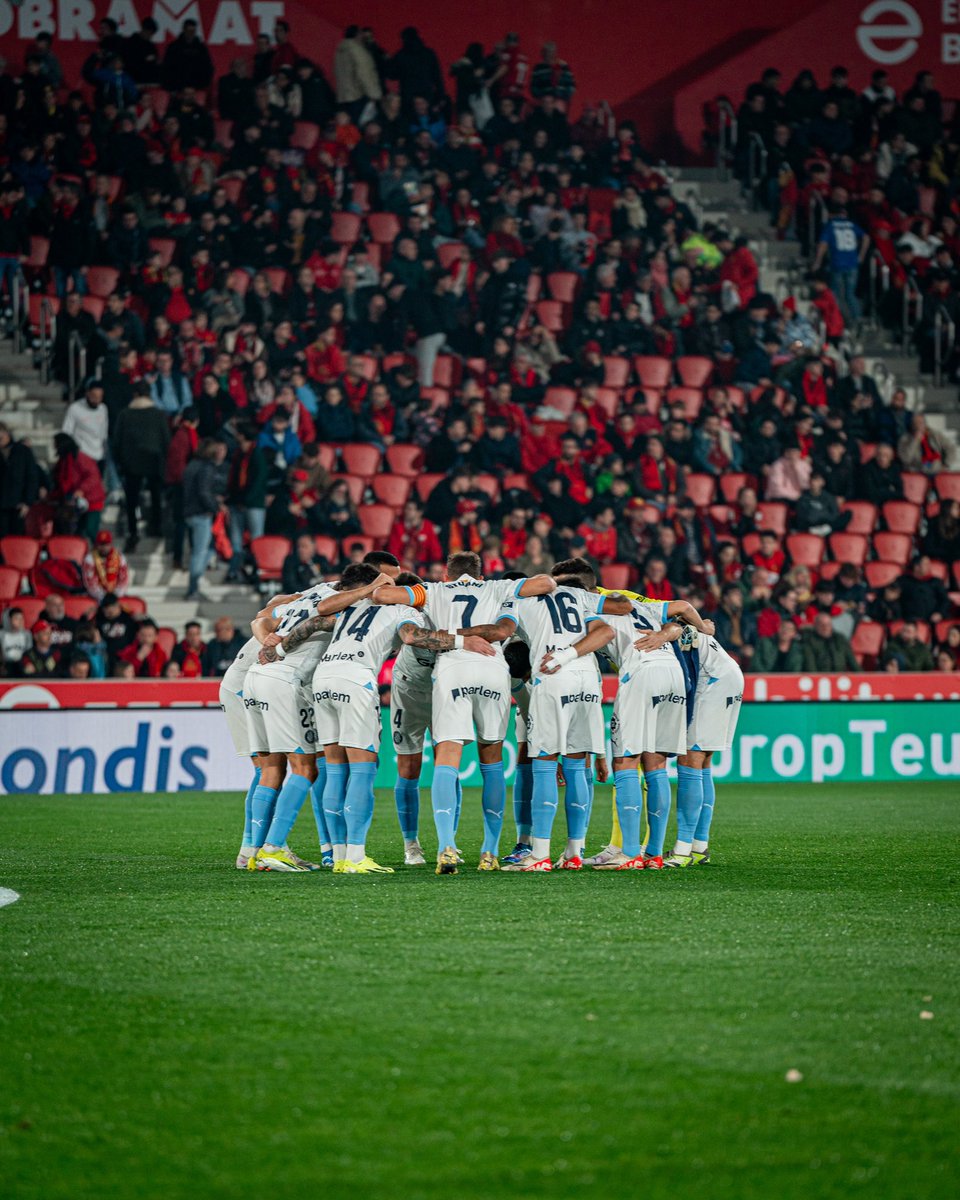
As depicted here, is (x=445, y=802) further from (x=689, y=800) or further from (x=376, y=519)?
(x=376, y=519)

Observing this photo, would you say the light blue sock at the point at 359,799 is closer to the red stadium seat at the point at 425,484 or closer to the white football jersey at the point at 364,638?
the white football jersey at the point at 364,638

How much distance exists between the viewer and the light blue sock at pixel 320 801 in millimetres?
10250

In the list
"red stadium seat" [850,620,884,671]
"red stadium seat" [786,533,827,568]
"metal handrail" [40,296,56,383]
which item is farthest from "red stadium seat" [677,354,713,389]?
"metal handrail" [40,296,56,383]

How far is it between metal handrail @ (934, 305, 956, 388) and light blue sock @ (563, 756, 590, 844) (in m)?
15.7

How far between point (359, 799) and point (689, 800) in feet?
7.11

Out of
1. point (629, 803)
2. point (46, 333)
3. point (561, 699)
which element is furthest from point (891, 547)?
point (561, 699)

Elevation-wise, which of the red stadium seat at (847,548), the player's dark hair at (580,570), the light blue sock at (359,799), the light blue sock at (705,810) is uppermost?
the player's dark hair at (580,570)

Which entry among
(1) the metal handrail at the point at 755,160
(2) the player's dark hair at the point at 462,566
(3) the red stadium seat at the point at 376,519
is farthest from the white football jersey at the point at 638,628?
(1) the metal handrail at the point at 755,160

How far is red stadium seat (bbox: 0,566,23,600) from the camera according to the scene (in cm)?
1773

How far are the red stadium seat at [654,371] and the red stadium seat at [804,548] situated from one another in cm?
297

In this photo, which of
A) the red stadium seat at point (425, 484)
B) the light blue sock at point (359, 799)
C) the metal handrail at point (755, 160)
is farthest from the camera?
the metal handrail at point (755, 160)

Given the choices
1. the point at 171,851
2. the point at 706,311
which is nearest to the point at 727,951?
the point at 171,851

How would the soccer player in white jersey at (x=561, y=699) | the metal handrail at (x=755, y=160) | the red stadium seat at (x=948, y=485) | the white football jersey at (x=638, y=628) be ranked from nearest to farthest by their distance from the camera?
1. the soccer player in white jersey at (x=561, y=699)
2. the white football jersey at (x=638, y=628)
3. the red stadium seat at (x=948, y=485)
4. the metal handrail at (x=755, y=160)

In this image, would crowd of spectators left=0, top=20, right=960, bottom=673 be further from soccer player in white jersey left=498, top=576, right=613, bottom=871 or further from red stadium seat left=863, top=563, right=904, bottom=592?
soccer player in white jersey left=498, top=576, right=613, bottom=871
